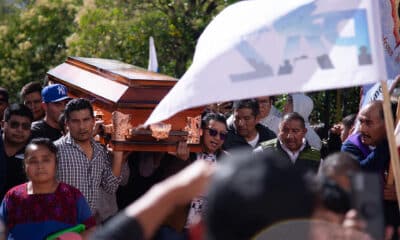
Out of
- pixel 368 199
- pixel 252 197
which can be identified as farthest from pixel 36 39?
pixel 252 197

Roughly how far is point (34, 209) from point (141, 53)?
12166 mm

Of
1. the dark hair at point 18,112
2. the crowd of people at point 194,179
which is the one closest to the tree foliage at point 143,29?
the crowd of people at point 194,179

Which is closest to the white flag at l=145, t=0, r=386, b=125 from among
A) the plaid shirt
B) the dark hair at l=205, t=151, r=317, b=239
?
the dark hair at l=205, t=151, r=317, b=239

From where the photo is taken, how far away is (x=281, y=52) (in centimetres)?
430

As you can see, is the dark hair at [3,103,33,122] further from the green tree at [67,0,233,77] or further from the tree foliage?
the green tree at [67,0,233,77]

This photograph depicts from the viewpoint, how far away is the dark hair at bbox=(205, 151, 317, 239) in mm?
1882

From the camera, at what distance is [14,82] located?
23406 millimetres

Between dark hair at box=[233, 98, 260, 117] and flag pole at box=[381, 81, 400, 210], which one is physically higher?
dark hair at box=[233, 98, 260, 117]

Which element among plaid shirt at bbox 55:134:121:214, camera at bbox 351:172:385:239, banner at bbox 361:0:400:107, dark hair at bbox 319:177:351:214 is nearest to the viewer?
camera at bbox 351:172:385:239

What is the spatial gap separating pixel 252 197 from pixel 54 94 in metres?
5.93

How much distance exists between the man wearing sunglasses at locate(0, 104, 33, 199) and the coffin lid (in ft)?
1.72

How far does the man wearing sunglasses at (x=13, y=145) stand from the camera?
23.5ft

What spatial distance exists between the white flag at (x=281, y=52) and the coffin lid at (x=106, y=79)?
234 cm

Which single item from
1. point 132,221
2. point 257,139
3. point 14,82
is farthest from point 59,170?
point 14,82
